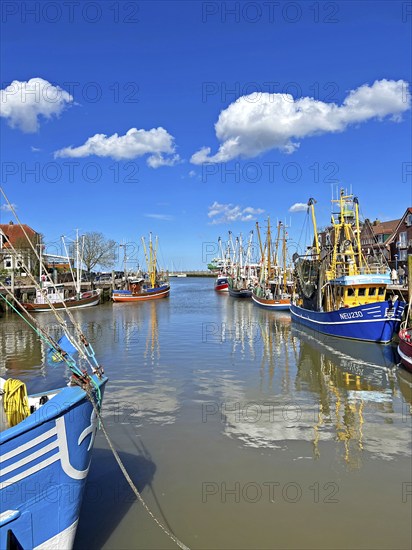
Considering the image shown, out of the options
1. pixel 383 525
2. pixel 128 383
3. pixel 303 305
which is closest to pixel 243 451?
pixel 383 525

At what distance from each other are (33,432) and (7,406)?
1.13m

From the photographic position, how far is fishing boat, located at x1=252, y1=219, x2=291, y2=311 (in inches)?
1976

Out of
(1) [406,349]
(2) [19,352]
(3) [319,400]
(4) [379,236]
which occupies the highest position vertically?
(4) [379,236]

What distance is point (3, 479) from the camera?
17.6ft

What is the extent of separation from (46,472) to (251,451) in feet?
19.6

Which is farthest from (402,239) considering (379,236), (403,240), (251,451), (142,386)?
(251,451)

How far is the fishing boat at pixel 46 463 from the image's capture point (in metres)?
5.44

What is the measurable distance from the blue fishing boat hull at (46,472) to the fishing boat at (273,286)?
44.4 metres

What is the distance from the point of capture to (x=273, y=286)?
208ft

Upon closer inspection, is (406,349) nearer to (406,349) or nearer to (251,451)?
(406,349)

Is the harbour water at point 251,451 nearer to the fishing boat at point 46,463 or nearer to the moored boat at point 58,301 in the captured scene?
the fishing boat at point 46,463

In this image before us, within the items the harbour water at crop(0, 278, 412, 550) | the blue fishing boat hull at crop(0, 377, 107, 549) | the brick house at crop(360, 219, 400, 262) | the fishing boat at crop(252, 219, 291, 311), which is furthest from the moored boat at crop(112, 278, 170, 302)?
the blue fishing boat hull at crop(0, 377, 107, 549)

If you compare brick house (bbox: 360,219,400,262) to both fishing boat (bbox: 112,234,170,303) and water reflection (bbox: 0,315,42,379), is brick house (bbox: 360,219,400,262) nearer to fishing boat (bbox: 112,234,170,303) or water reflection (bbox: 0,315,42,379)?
fishing boat (bbox: 112,234,170,303)

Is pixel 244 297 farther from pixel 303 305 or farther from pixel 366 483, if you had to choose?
pixel 366 483
